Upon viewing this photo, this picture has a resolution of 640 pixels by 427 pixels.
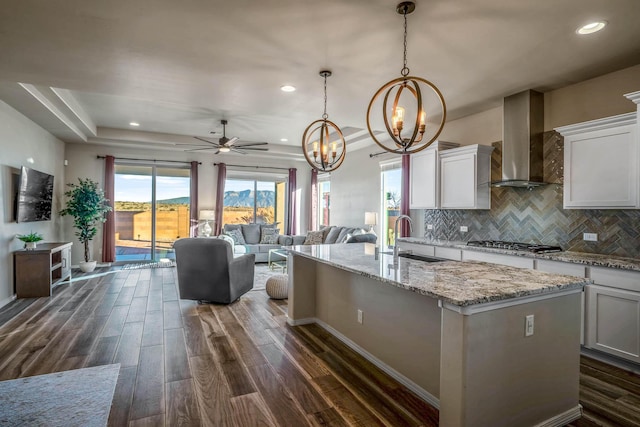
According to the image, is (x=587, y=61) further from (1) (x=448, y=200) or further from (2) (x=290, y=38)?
(2) (x=290, y=38)

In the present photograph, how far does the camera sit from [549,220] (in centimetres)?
400

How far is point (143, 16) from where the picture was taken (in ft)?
8.25

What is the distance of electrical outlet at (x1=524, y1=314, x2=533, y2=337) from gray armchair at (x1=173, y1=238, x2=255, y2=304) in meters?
3.53

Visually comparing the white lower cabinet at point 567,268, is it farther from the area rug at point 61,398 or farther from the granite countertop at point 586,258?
the area rug at point 61,398

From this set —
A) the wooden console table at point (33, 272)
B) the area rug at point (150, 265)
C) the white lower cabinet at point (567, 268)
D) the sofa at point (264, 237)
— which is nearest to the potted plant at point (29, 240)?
the wooden console table at point (33, 272)

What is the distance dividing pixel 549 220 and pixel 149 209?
326 inches

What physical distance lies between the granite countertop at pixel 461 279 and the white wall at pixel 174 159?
267 inches

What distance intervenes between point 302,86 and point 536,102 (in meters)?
2.79

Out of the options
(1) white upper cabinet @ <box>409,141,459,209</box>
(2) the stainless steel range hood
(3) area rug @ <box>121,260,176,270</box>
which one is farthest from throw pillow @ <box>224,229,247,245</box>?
(2) the stainless steel range hood

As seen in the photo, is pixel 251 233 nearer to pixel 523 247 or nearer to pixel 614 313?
pixel 523 247

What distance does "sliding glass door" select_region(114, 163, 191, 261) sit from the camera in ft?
27.1

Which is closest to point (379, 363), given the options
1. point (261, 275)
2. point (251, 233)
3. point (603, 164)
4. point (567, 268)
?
point (567, 268)

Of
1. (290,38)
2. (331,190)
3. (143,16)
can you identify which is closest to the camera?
(143,16)

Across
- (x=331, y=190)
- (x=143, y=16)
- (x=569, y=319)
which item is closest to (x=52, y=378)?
(x=143, y=16)
